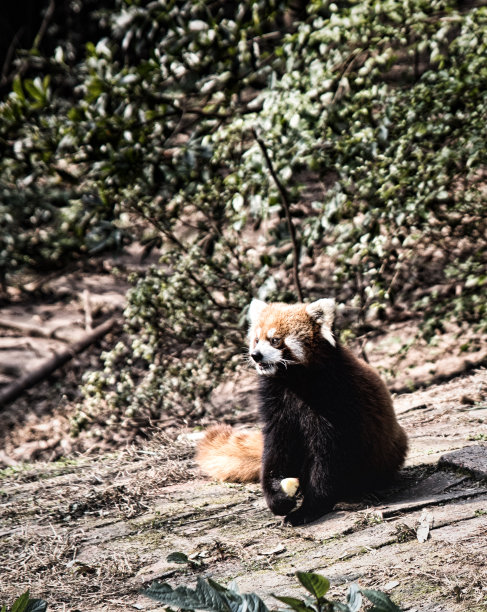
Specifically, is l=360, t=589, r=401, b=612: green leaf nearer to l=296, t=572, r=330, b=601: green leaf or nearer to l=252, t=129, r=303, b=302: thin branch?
l=296, t=572, r=330, b=601: green leaf

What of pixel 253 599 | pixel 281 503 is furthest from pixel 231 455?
pixel 253 599

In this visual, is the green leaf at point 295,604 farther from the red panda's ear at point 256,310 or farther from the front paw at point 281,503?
the red panda's ear at point 256,310

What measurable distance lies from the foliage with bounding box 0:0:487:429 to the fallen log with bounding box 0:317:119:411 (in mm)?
1751

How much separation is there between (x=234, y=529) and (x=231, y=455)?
0.62 metres

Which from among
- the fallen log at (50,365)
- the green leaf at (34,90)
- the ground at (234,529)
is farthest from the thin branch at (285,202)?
the fallen log at (50,365)

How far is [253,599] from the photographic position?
1.50 meters

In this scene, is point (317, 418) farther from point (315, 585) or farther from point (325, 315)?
point (315, 585)

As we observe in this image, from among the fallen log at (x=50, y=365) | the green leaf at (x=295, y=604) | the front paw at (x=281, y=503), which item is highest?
the green leaf at (x=295, y=604)

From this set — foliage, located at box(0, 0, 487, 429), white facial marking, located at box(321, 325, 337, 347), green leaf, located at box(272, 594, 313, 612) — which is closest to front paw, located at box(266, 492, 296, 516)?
white facial marking, located at box(321, 325, 337, 347)

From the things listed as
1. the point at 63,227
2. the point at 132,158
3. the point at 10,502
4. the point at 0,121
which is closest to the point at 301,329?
the point at 10,502

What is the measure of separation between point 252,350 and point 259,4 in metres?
3.13

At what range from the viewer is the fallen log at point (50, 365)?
6570 mm

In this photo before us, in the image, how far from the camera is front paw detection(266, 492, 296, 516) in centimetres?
260

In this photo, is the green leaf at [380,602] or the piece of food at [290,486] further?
the piece of food at [290,486]
